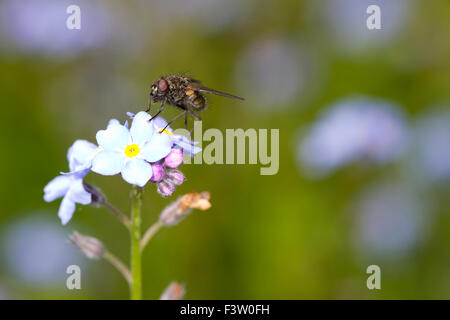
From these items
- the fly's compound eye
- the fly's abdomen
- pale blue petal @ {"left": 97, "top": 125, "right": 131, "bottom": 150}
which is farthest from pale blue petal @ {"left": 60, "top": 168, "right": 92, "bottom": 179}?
the fly's abdomen

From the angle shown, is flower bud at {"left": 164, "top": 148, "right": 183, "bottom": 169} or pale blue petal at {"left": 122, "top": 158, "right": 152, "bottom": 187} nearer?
pale blue petal at {"left": 122, "top": 158, "right": 152, "bottom": 187}

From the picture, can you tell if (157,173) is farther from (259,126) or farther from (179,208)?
(259,126)

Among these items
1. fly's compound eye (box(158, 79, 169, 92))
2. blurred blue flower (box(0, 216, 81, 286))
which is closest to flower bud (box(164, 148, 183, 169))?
fly's compound eye (box(158, 79, 169, 92))

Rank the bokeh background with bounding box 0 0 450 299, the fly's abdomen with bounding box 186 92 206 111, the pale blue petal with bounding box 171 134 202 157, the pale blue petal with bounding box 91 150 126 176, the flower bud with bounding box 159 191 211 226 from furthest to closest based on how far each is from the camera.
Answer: the bokeh background with bounding box 0 0 450 299 < the fly's abdomen with bounding box 186 92 206 111 < the flower bud with bounding box 159 191 211 226 < the pale blue petal with bounding box 171 134 202 157 < the pale blue petal with bounding box 91 150 126 176

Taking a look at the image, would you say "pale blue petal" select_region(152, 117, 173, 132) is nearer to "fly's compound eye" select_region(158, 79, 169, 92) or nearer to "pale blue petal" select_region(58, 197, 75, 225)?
"fly's compound eye" select_region(158, 79, 169, 92)

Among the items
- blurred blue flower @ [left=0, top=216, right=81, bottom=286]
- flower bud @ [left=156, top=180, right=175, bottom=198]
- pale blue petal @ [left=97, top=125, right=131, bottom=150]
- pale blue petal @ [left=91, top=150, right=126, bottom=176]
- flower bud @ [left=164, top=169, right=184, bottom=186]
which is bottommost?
blurred blue flower @ [left=0, top=216, right=81, bottom=286]

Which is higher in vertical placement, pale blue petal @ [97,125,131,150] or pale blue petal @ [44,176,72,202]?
pale blue petal @ [97,125,131,150]

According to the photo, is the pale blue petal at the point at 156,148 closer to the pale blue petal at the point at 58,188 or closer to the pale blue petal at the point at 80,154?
the pale blue petal at the point at 80,154

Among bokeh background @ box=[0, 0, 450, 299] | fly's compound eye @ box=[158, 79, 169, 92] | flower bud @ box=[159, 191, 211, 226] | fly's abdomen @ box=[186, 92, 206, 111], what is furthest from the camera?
bokeh background @ box=[0, 0, 450, 299]
